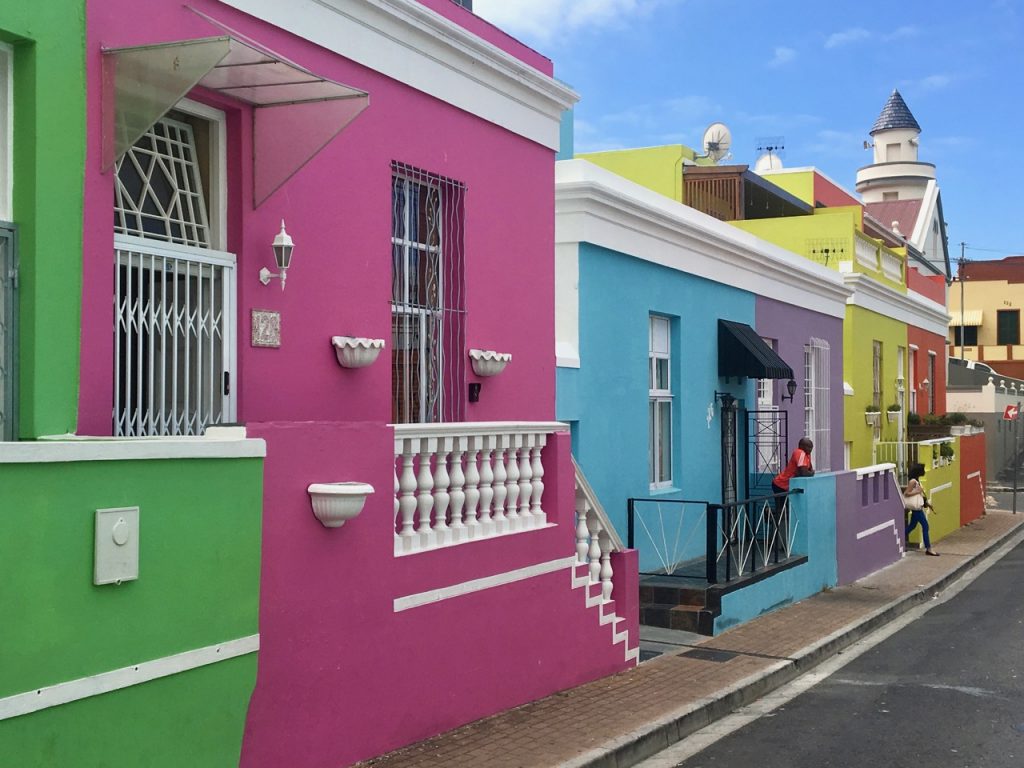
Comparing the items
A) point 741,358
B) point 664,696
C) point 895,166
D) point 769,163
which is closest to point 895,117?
point 895,166

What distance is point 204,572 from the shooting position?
214 inches

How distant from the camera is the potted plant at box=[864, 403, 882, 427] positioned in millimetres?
22734

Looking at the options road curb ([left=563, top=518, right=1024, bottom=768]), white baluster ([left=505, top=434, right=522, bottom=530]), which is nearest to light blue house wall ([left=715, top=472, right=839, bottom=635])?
road curb ([left=563, top=518, right=1024, bottom=768])

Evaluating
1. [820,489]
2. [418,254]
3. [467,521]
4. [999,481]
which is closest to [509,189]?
[418,254]

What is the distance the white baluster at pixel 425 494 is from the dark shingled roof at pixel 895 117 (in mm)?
48739

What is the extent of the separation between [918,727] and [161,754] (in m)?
5.34

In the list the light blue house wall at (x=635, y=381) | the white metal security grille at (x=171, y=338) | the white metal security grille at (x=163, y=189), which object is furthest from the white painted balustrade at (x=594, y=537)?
the white metal security grille at (x=163, y=189)

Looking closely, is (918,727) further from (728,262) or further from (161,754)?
(728,262)

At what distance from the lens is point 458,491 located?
7.39m

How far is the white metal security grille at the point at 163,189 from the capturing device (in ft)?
21.2

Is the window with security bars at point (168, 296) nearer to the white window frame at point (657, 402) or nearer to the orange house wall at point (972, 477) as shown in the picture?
the white window frame at point (657, 402)

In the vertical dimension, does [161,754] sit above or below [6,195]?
below

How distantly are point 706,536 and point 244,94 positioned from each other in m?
7.91

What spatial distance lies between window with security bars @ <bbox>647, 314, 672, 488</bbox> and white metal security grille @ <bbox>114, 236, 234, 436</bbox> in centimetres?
736
